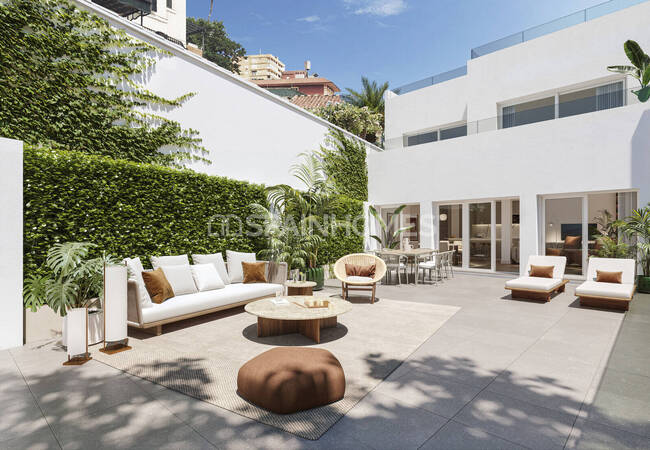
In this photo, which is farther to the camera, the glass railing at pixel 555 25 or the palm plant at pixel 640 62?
the glass railing at pixel 555 25

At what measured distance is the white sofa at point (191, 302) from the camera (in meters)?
4.84

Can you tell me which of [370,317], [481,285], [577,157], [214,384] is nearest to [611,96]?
[577,157]

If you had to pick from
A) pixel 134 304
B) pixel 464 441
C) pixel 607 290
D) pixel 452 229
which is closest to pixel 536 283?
pixel 607 290

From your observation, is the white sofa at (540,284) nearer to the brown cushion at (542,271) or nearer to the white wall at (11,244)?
the brown cushion at (542,271)

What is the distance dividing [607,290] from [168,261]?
26.3 feet

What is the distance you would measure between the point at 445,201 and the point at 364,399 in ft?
32.8

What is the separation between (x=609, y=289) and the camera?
6387mm

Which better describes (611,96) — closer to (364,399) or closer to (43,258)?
(364,399)

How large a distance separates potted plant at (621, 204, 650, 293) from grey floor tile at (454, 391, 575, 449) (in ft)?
24.5

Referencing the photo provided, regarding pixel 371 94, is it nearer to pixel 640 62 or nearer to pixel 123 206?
pixel 640 62

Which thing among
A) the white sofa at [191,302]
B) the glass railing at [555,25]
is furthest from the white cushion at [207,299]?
the glass railing at [555,25]

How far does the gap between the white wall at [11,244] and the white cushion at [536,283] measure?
8.50 meters

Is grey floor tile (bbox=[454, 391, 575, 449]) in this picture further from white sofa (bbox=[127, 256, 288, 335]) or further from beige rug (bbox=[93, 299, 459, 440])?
white sofa (bbox=[127, 256, 288, 335])

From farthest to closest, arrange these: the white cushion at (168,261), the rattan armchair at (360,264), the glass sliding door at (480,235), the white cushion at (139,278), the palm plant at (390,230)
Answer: the palm plant at (390,230), the glass sliding door at (480,235), the rattan armchair at (360,264), the white cushion at (168,261), the white cushion at (139,278)
